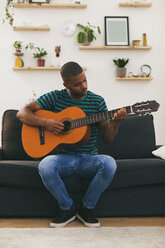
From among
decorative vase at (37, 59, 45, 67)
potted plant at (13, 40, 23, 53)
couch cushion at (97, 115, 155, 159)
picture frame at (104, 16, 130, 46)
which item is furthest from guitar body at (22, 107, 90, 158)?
picture frame at (104, 16, 130, 46)

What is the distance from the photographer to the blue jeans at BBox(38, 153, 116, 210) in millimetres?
2023

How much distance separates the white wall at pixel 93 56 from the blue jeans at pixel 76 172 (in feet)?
7.33

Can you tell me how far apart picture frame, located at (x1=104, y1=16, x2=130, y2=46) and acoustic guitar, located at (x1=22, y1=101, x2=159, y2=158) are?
2.28 metres

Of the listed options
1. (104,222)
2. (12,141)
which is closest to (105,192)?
(104,222)

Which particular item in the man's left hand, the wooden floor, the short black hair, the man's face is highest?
the short black hair

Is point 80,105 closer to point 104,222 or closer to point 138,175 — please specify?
point 138,175

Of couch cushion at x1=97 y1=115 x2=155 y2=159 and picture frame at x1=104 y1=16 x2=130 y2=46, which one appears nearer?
couch cushion at x1=97 y1=115 x2=155 y2=159

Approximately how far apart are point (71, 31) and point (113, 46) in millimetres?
576

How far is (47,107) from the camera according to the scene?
229 centimetres

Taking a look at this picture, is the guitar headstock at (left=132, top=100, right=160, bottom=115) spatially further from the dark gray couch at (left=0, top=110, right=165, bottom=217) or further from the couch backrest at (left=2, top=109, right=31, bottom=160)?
the couch backrest at (left=2, top=109, right=31, bottom=160)

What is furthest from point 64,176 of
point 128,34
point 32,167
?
point 128,34

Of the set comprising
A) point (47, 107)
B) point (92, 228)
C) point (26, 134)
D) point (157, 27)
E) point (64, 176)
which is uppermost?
point (157, 27)

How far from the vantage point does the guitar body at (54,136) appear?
6.92ft

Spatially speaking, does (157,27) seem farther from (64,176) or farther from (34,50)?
(64,176)
